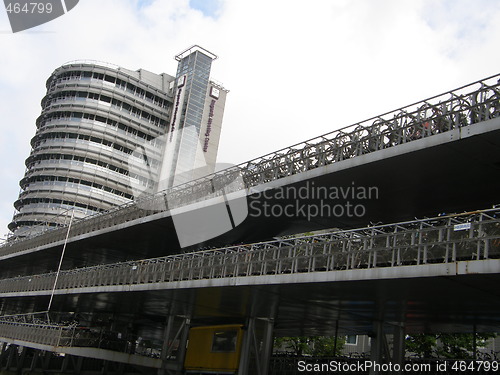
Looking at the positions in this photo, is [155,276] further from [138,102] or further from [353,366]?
[138,102]

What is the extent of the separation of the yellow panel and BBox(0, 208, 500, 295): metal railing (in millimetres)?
3954

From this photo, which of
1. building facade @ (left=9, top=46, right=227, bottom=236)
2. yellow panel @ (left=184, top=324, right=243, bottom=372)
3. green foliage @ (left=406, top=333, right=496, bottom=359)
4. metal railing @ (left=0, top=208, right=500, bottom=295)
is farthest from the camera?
building facade @ (left=9, top=46, right=227, bottom=236)

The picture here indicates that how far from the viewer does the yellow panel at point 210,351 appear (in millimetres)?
24047

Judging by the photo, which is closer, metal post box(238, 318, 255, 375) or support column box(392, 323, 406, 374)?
support column box(392, 323, 406, 374)

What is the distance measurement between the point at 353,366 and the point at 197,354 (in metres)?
8.16

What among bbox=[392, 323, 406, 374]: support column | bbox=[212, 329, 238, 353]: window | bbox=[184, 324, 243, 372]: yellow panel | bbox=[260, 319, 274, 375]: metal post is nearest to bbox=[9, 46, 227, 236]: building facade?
bbox=[184, 324, 243, 372]: yellow panel

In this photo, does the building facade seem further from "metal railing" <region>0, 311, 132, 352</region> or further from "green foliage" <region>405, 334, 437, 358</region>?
"green foliage" <region>405, 334, 437, 358</region>

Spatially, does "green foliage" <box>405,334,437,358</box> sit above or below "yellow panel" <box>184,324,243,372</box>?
above

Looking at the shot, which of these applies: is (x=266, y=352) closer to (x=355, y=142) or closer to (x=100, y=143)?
(x=355, y=142)

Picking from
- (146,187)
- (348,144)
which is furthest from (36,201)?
(348,144)

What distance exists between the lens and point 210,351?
25812 mm

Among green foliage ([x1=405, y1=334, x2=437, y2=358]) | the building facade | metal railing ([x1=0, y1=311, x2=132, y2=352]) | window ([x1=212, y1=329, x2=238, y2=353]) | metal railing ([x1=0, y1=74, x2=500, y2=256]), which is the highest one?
the building facade

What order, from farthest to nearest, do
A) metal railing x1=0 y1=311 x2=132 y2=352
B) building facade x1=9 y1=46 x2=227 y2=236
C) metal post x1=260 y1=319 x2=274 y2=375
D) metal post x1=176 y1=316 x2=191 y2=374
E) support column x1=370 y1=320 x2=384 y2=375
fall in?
building facade x1=9 y1=46 x2=227 y2=236 < metal post x1=176 y1=316 x2=191 y2=374 < metal railing x1=0 y1=311 x2=132 y2=352 < metal post x1=260 y1=319 x2=274 y2=375 < support column x1=370 y1=320 x2=384 y2=375

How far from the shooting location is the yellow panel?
24047 millimetres
